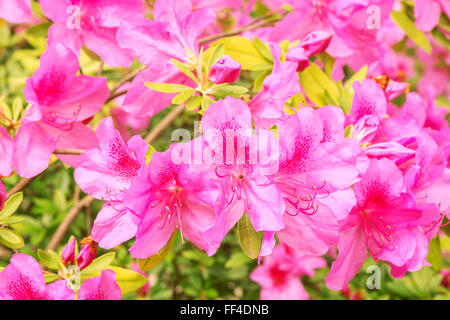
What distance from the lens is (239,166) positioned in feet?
3.35

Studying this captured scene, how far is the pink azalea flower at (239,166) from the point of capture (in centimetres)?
98

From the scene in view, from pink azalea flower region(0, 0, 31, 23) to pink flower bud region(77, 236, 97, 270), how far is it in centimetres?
52

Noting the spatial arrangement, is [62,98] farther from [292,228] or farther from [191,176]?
[292,228]

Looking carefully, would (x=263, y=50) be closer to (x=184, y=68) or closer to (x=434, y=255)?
(x=184, y=68)

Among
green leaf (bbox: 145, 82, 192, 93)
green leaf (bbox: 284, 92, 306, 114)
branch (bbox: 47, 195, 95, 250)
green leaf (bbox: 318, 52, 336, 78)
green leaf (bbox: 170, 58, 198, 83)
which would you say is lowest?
branch (bbox: 47, 195, 95, 250)

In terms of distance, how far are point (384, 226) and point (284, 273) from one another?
3.26 ft

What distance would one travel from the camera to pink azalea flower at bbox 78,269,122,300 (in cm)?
110

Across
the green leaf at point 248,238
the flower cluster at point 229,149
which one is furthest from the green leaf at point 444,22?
the green leaf at point 248,238

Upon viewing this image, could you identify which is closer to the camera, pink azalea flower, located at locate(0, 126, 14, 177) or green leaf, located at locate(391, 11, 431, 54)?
pink azalea flower, located at locate(0, 126, 14, 177)

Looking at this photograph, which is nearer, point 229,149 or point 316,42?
point 229,149

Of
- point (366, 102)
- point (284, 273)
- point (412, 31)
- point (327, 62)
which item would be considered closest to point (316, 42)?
point (366, 102)

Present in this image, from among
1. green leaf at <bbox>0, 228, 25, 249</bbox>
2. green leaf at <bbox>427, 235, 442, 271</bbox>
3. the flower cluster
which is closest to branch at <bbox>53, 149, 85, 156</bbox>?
the flower cluster

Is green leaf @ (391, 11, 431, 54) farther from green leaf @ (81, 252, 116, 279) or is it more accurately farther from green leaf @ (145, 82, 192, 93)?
green leaf @ (81, 252, 116, 279)

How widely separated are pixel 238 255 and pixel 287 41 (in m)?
0.91
